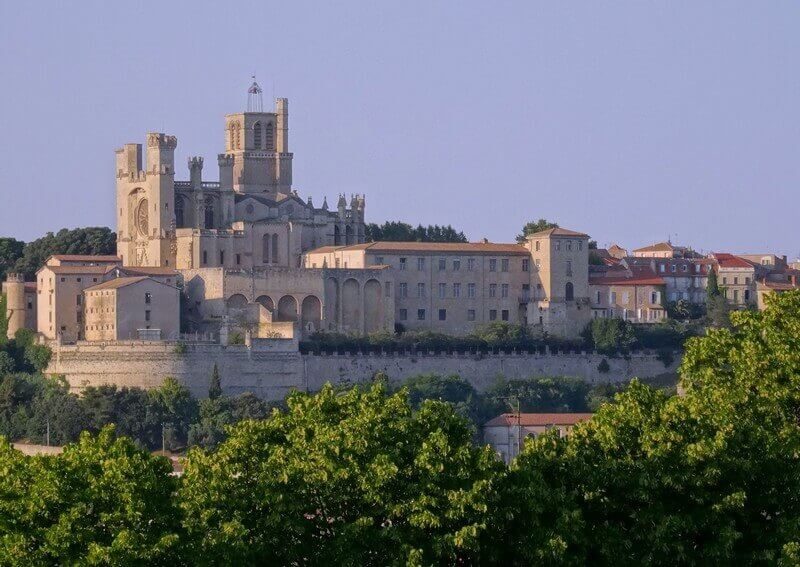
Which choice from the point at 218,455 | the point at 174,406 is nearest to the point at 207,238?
the point at 174,406

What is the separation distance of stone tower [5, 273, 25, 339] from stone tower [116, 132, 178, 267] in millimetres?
4346

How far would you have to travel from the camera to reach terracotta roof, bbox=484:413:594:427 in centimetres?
6731

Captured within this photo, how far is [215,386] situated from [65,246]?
13.0 metres

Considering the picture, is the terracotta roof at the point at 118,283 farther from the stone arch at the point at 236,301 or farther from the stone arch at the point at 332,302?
the stone arch at the point at 332,302

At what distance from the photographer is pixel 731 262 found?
91125 millimetres

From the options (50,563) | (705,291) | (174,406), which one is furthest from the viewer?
(705,291)

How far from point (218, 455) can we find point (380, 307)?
44.4 metres

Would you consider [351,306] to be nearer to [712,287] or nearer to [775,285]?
[712,287]

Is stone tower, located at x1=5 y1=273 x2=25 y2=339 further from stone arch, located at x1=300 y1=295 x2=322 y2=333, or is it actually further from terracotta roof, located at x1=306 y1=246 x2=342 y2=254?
terracotta roof, located at x1=306 y1=246 x2=342 y2=254

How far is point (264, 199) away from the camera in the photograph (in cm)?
8331

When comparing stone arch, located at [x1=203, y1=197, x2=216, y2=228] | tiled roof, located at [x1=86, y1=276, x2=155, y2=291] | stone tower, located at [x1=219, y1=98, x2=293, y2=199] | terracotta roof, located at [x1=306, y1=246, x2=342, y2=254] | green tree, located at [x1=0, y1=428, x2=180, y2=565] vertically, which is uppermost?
stone tower, located at [x1=219, y1=98, x2=293, y2=199]

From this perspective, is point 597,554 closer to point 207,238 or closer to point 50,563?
point 50,563

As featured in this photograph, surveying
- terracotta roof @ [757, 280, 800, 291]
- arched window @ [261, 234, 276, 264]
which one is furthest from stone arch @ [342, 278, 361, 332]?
terracotta roof @ [757, 280, 800, 291]

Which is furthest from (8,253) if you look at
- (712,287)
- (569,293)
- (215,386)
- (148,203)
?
(712,287)
